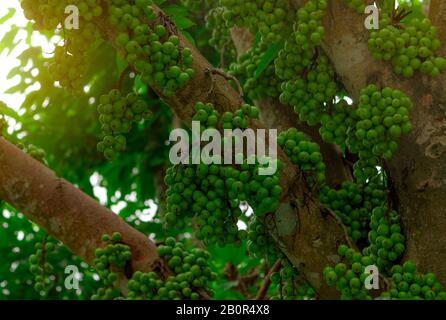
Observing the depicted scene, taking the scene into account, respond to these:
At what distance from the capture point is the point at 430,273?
289cm

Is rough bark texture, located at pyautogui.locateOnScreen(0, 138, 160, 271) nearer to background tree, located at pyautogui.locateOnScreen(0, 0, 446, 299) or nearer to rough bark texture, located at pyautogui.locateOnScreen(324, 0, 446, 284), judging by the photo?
background tree, located at pyautogui.locateOnScreen(0, 0, 446, 299)

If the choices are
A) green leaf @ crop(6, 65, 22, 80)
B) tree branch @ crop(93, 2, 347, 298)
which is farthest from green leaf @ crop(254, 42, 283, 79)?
green leaf @ crop(6, 65, 22, 80)

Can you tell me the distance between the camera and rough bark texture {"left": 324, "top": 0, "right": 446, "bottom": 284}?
299 cm

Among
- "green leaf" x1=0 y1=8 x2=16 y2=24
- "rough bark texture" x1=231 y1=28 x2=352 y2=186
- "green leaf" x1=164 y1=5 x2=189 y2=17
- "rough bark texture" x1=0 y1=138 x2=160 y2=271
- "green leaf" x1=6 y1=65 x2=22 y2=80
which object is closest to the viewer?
"rough bark texture" x1=0 y1=138 x2=160 y2=271

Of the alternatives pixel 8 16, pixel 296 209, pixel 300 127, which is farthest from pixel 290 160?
pixel 8 16

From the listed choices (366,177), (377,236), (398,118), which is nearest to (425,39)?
(398,118)

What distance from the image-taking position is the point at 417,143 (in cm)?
301

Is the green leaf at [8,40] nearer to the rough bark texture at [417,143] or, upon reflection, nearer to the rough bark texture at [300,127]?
the rough bark texture at [300,127]

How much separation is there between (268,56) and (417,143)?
0.94 metres

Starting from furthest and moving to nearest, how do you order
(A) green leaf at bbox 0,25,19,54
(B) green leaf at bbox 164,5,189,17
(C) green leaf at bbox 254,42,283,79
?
(A) green leaf at bbox 0,25,19,54
(B) green leaf at bbox 164,5,189,17
(C) green leaf at bbox 254,42,283,79

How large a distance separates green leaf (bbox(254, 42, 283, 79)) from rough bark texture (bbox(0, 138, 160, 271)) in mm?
1099

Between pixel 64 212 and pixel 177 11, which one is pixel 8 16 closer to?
pixel 177 11
